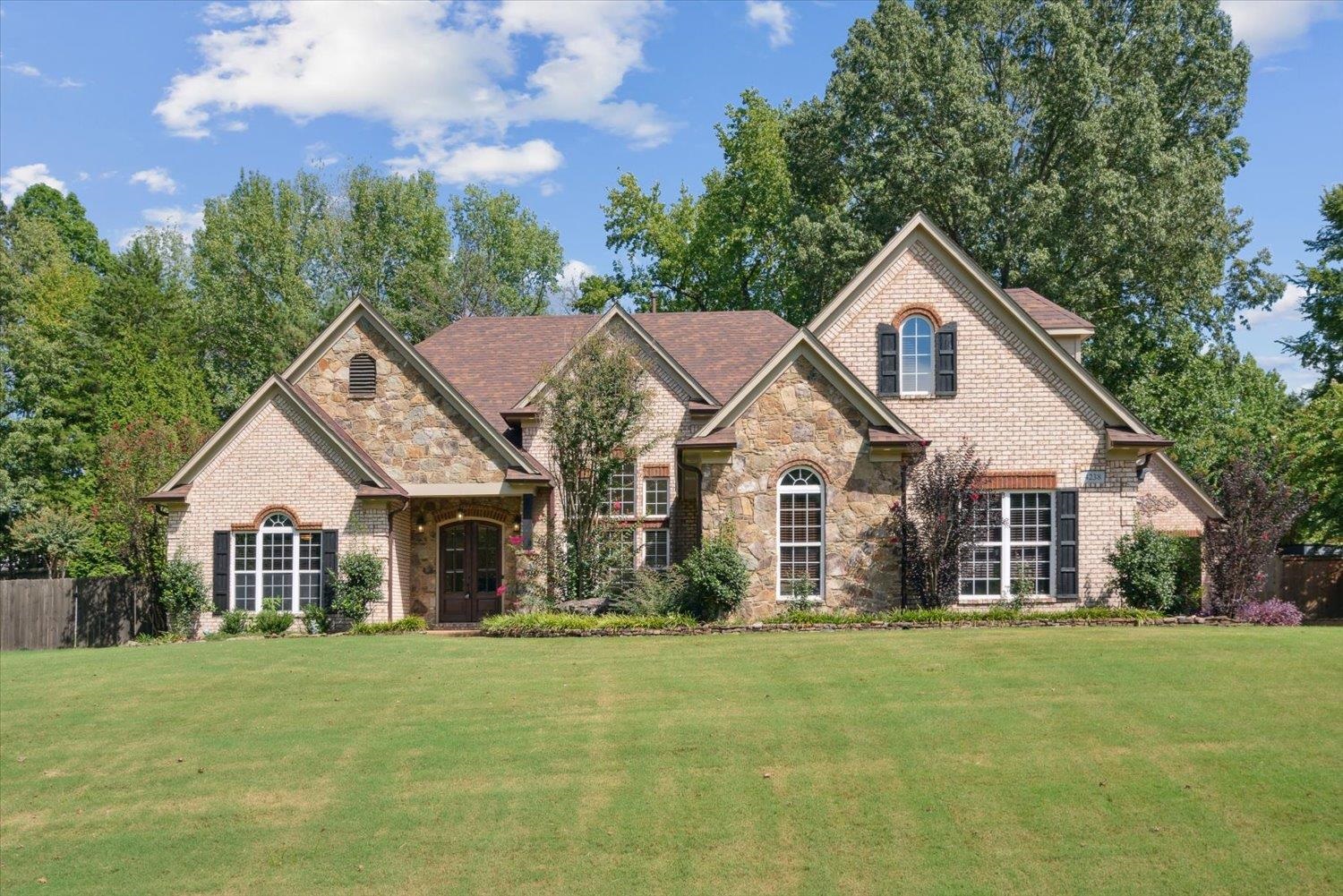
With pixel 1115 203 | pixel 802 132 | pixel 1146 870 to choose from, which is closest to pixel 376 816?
pixel 1146 870

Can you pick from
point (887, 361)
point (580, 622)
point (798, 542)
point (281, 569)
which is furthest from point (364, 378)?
point (887, 361)

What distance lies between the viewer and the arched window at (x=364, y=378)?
25234 millimetres

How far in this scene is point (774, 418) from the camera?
71.7 ft

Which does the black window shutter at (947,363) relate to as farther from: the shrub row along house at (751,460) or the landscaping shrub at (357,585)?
the landscaping shrub at (357,585)

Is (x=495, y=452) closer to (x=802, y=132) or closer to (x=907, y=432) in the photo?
(x=907, y=432)

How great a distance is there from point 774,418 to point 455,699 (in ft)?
29.6

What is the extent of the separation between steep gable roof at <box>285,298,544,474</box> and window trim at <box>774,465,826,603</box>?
5.63 m

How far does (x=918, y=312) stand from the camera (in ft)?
75.0

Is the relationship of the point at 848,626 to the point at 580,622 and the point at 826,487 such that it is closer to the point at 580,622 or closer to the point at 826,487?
the point at 826,487

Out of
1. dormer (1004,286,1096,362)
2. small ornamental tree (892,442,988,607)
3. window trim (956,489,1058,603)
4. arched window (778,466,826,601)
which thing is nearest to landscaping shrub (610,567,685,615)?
arched window (778,466,826,601)

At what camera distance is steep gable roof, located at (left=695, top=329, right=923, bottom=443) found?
21.5 m

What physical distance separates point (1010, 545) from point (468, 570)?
38.0 ft

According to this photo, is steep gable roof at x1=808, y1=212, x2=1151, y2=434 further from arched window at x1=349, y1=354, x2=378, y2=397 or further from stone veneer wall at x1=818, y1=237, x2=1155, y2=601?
arched window at x1=349, y1=354, x2=378, y2=397

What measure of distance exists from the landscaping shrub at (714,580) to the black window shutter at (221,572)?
9.60 m
